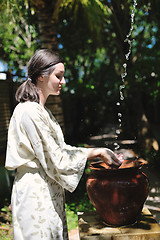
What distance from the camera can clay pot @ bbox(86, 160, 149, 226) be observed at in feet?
6.39

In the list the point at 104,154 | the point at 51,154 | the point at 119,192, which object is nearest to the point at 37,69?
the point at 51,154

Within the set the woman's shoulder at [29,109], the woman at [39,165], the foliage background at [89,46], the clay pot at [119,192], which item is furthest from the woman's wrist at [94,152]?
the foliage background at [89,46]

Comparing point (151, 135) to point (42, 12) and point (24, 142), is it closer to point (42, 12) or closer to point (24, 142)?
point (42, 12)

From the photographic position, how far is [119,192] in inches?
76.4

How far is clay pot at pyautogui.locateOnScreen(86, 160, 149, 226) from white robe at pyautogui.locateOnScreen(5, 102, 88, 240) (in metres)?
0.18

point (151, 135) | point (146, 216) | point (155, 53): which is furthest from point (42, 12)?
point (151, 135)

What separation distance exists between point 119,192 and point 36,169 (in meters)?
0.58

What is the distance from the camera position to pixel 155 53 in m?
7.07

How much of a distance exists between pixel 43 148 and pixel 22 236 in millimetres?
600

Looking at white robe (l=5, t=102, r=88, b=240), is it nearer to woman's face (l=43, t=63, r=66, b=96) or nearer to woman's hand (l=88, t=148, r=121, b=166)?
woman's hand (l=88, t=148, r=121, b=166)

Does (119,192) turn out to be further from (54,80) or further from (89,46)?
A: (89,46)

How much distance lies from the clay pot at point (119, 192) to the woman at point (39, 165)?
12 cm

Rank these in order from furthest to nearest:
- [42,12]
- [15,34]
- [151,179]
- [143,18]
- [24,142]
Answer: [15,34] → [143,18] → [151,179] → [42,12] → [24,142]

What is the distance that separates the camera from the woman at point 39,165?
188cm
